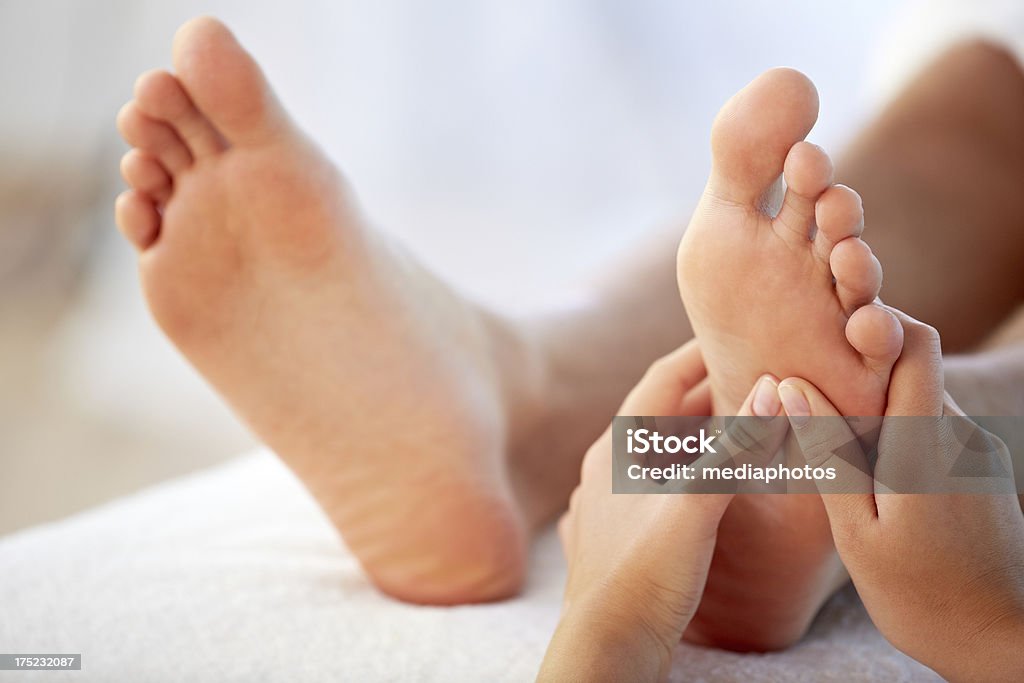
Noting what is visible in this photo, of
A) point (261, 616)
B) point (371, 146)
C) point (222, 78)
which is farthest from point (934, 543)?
point (371, 146)

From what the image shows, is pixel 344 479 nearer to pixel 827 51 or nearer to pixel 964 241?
pixel 964 241

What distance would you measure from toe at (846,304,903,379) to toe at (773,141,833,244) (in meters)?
0.05

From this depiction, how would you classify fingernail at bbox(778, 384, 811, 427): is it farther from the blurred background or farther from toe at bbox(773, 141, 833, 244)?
the blurred background

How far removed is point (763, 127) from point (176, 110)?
0.42m

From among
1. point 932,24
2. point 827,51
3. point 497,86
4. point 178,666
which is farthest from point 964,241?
point 497,86

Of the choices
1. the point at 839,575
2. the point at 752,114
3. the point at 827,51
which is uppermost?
the point at 752,114

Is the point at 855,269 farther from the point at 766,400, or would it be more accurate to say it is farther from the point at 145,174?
the point at 145,174

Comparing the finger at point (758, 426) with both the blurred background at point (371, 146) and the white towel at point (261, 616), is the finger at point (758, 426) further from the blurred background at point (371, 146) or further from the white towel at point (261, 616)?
the blurred background at point (371, 146)

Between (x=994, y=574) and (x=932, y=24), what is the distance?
0.75 m

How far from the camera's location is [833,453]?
0.48 m

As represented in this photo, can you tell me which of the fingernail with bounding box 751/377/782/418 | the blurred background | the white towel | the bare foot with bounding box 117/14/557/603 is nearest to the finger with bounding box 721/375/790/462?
the fingernail with bounding box 751/377/782/418

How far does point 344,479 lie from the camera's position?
729 mm

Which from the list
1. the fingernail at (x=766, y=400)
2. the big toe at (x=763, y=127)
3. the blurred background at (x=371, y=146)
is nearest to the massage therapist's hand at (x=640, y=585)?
the fingernail at (x=766, y=400)

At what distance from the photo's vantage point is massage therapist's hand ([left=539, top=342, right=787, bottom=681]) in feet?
1.59
